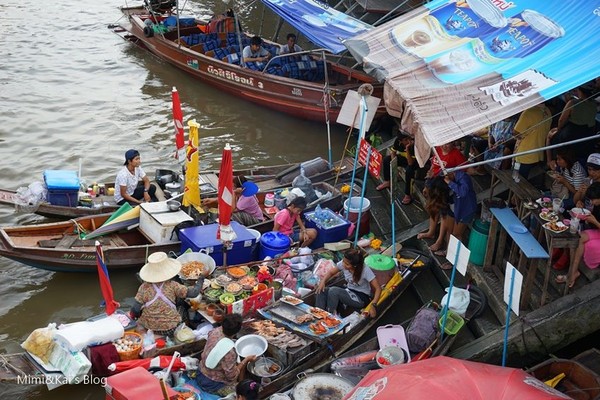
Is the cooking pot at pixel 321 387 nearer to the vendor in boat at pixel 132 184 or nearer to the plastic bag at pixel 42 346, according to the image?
the plastic bag at pixel 42 346

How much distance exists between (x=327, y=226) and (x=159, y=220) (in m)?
2.56

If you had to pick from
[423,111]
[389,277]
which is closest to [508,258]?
[389,277]

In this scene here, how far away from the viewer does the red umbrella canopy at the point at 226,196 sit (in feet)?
28.3

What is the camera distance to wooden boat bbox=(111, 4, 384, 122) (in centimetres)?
1452

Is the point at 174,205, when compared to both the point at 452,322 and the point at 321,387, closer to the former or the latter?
the point at 321,387

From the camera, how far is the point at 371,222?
35.3 ft

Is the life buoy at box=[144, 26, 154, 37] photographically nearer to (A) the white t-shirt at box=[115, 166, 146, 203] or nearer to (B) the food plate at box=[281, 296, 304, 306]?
(A) the white t-shirt at box=[115, 166, 146, 203]

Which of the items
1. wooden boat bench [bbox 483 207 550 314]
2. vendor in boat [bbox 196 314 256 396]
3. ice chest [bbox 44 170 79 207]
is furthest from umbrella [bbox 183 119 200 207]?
wooden boat bench [bbox 483 207 550 314]

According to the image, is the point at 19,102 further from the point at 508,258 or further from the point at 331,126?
the point at 508,258

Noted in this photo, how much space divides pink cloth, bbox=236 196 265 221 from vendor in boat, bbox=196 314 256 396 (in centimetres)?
349

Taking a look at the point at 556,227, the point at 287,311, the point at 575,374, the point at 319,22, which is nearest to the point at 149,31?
the point at 319,22

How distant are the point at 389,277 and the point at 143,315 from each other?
3.26m

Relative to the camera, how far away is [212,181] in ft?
37.3

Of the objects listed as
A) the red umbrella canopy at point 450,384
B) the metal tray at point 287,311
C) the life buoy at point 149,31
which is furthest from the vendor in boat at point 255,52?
the red umbrella canopy at point 450,384
